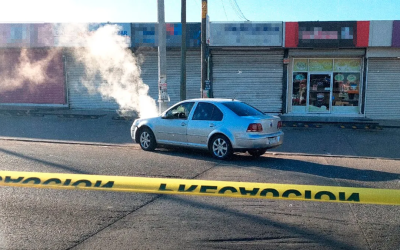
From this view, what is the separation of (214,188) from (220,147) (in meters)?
4.34

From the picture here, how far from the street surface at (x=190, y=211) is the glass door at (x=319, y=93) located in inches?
384

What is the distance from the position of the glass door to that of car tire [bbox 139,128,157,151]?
11136 millimetres

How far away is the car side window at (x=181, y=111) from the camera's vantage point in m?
9.79

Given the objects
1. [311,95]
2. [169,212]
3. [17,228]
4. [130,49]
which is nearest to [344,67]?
[311,95]

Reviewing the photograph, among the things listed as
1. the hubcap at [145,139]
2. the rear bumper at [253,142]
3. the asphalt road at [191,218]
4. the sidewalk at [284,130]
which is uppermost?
the rear bumper at [253,142]

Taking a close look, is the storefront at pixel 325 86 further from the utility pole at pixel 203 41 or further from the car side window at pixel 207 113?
the car side window at pixel 207 113

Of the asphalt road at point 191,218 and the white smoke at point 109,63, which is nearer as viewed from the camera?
the asphalt road at point 191,218

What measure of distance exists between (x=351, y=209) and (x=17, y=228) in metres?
4.27

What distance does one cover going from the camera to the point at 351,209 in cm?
545

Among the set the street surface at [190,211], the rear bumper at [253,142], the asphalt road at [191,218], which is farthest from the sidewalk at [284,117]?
the asphalt road at [191,218]

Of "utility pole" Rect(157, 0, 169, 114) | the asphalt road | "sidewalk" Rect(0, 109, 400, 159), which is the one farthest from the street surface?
"utility pole" Rect(157, 0, 169, 114)

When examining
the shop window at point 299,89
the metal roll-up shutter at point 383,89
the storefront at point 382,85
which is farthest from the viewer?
the shop window at point 299,89

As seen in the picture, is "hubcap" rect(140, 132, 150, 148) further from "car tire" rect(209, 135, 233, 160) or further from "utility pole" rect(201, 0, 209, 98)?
"utility pole" rect(201, 0, 209, 98)

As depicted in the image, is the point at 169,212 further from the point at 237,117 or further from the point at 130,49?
the point at 130,49
